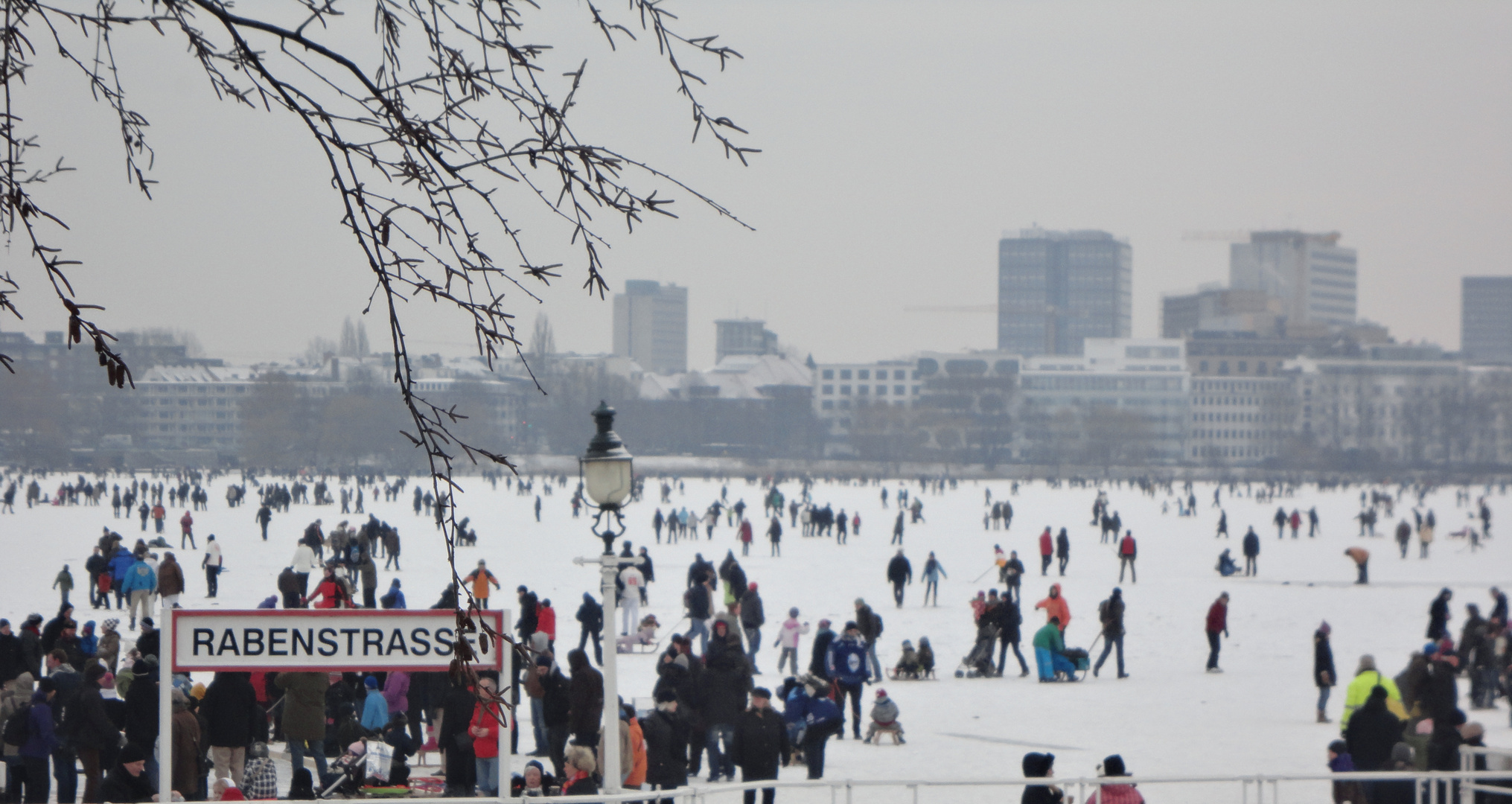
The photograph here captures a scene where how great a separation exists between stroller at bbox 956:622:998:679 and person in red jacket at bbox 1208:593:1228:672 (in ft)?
7.91

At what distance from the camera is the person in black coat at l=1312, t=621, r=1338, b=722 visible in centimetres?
1384

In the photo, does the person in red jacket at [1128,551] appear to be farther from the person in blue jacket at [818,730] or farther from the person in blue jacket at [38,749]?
the person in blue jacket at [38,749]

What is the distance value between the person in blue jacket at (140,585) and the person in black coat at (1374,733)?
1335cm

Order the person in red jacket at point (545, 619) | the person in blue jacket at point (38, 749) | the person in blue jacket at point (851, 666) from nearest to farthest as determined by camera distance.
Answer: the person in blue jacket at point (38, 749) → the person in blue jacket at point (851, 666) → the person in red jacket at point (545, 619)

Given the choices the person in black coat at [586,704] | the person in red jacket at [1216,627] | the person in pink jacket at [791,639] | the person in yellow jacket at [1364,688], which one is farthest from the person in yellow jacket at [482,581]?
the person in yellow jacket at [1364,688]

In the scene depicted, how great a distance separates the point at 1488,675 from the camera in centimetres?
1430

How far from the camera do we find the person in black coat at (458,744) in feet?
29.8

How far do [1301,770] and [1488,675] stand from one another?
13.3ft

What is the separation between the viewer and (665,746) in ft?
32.5

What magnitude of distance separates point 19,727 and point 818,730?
5.07 metres

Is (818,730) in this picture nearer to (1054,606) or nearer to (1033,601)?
(1054,606)

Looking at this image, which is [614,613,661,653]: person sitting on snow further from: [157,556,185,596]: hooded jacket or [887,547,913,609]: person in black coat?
[887,547,913,609]: person in black coat

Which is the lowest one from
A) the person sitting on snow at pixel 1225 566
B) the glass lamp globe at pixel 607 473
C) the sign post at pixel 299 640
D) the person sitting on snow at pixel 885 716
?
the person sitting on snow at pixel 885 716

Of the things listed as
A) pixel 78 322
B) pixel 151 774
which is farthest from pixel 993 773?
pixel 78 322
